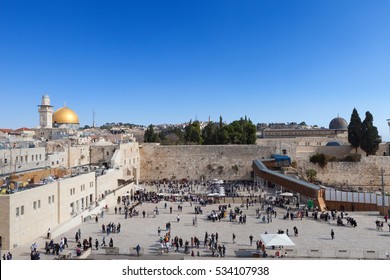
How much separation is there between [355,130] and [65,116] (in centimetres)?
3547

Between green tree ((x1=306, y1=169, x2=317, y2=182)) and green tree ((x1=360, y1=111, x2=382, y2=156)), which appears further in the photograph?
green tree ((x1=360, y1=111, x2=382, y2=156))

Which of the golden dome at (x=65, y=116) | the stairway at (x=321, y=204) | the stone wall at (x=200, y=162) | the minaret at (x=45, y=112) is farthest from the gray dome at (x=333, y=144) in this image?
the minaret at (x=45, y=112)

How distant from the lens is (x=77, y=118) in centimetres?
5297

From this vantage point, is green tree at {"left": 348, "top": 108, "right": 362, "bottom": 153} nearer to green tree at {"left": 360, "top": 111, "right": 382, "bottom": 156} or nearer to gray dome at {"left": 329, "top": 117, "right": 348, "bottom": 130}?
green tree at {"left": 360, "top": 111, "right": 382, "bottom": 156}

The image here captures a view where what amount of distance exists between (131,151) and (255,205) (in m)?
15.7

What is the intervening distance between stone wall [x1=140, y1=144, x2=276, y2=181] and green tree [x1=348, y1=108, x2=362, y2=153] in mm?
10030

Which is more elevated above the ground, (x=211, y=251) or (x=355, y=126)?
(x=355, y=126)

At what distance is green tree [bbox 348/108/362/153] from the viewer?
131 ft

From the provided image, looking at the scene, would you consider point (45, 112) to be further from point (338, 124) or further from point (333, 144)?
point (338, 124)

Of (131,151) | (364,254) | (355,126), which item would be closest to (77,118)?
(131,151)

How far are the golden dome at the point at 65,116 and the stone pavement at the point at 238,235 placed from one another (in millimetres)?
33650

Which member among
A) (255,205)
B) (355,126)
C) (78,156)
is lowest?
(255,205)

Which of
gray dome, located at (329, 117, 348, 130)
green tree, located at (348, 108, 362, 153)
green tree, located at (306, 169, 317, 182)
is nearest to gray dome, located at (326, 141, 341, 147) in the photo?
green tree, located at (348, 108, 362, 153)
